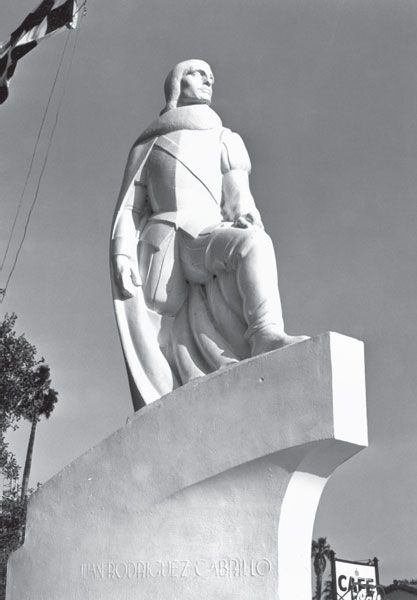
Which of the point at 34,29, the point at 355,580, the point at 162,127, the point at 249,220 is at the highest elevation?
the point at 34,29

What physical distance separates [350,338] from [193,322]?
5.46 feet

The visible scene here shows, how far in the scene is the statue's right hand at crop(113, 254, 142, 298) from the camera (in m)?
7.73

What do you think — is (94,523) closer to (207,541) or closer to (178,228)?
(207,541)

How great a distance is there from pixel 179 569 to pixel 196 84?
420cm

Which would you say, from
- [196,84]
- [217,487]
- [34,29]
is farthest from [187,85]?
[217,487]

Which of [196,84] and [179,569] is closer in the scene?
[179,569]

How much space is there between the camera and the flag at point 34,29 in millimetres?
10008

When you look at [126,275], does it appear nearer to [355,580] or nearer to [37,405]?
[355,580]

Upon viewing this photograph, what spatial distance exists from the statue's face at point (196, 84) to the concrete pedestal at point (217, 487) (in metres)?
2.84

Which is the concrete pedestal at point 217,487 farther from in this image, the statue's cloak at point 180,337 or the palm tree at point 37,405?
the palm tree at point 37,405

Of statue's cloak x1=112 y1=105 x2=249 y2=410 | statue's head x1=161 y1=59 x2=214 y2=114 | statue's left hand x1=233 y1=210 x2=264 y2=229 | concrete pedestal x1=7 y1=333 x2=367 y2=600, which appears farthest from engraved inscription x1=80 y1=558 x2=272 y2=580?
statue's head x1=161 y1=59 x2=214 y2=114

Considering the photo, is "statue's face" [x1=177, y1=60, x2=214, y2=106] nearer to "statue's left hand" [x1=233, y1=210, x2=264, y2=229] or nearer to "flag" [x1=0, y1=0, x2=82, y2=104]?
"statue's left hand" [x1=233, y1=210, x2=264, y2=229]

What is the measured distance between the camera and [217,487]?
20.8ft

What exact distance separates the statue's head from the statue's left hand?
1171mm
